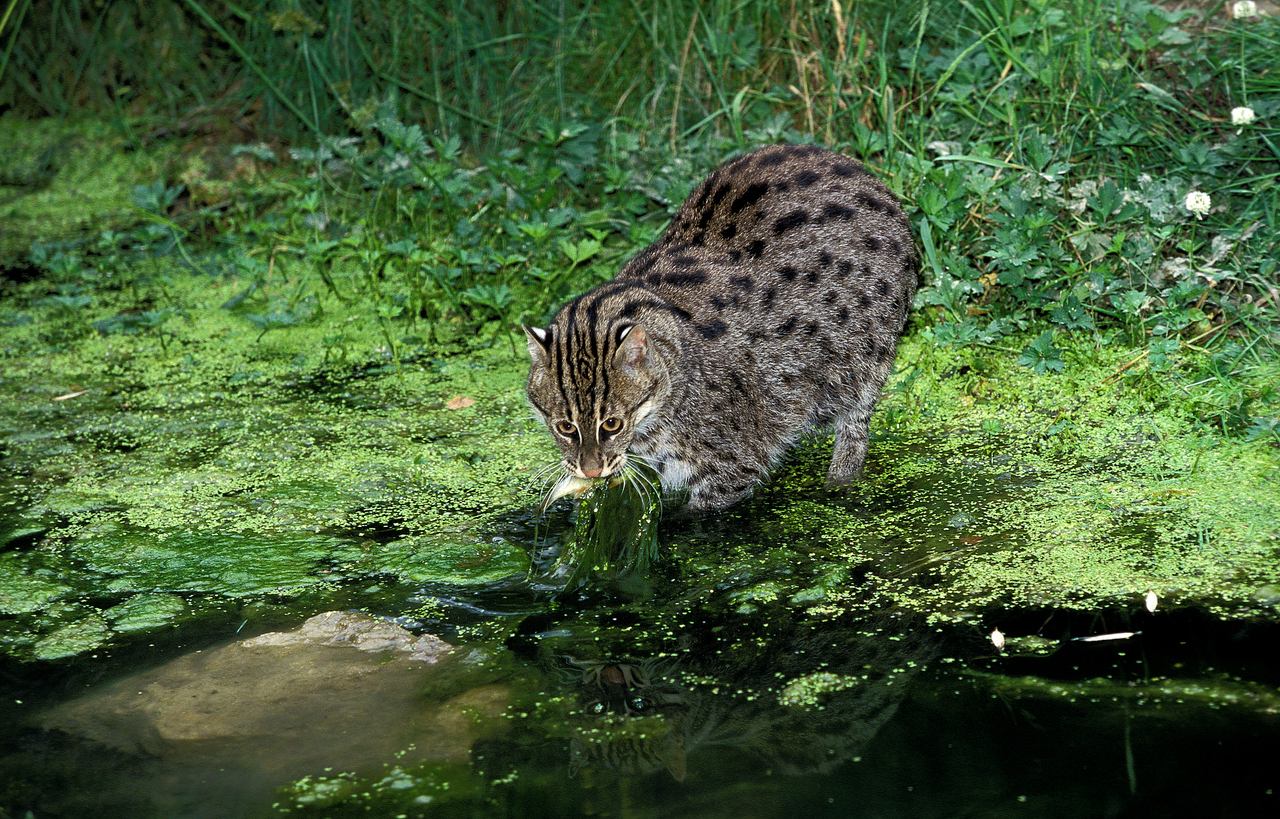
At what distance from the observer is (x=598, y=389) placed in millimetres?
4230

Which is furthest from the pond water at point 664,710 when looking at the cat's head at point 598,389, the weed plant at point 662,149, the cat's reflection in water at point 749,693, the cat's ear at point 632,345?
the weed plant at point 662,149

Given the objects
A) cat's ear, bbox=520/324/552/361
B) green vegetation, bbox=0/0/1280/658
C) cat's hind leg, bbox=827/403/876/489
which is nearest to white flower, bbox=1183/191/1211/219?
green vegetation, bbox=0/0/1280/658

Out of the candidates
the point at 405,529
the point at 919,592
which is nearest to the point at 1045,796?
the point at 919,592

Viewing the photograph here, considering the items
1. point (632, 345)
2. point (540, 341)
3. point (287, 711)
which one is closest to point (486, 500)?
point (540, 341)

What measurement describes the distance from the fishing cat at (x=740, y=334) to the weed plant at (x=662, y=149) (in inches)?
26.8

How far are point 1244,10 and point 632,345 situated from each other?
12.6 feet

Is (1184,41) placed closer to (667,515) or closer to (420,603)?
(667,515)

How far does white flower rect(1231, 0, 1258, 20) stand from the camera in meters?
5.74

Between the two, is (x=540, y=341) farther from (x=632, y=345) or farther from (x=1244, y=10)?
(x=1244, y=10)

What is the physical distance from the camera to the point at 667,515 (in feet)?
15.1

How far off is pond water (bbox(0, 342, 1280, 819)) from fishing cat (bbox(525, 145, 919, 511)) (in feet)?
0.85

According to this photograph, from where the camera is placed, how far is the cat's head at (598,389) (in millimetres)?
4223

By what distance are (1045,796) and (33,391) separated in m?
5.28

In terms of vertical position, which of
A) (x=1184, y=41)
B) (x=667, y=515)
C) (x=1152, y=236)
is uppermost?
(x=1184, y=41)
